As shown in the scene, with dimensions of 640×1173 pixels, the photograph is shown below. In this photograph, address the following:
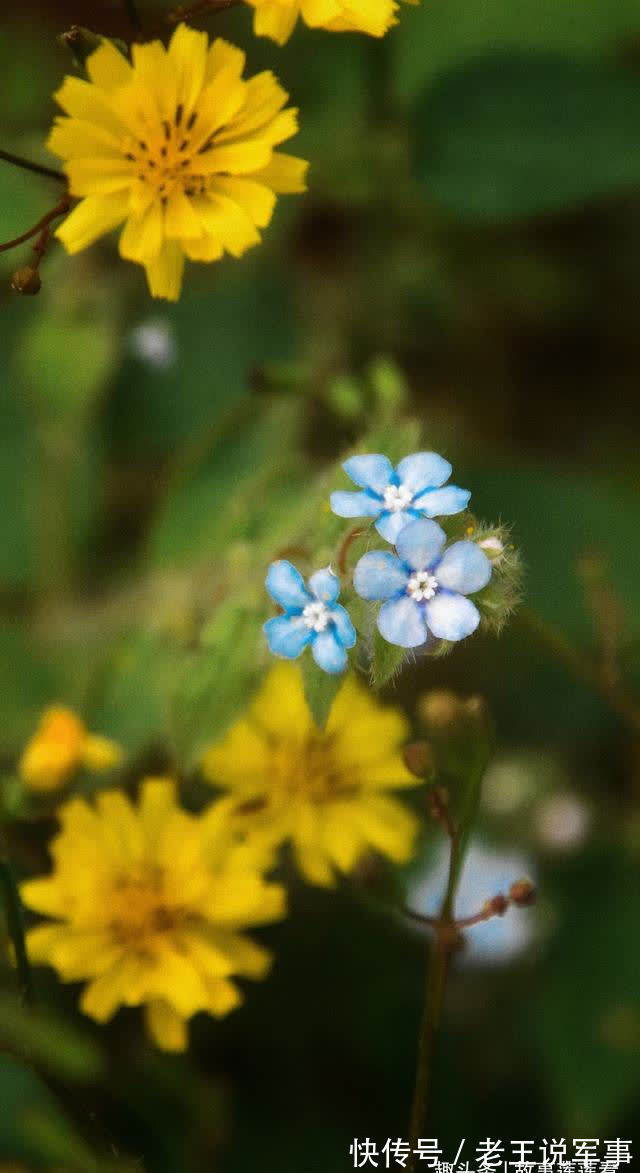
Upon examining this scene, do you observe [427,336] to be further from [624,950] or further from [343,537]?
[343,537]

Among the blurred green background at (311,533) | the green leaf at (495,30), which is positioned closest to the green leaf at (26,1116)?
the blurred green background at (311,533)

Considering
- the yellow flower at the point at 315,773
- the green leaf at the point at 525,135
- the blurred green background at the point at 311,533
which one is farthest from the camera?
the green leaf at the point at 525,135

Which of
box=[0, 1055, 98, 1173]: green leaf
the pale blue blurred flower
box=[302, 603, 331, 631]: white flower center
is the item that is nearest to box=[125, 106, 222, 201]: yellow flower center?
box=[302, 603, 331, 631]: white flower center

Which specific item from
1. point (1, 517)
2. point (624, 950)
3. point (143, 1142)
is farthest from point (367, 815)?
point (1, 517)

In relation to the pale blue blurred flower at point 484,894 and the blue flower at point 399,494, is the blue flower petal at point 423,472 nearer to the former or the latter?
the blue flower at point 399,494

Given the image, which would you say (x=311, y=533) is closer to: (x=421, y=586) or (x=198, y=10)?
(x=421, y=586)

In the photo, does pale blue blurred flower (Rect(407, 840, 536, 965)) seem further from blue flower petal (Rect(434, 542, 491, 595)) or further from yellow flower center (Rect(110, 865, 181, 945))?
blue flower petal (Rect(434, 542, 491, 595))
